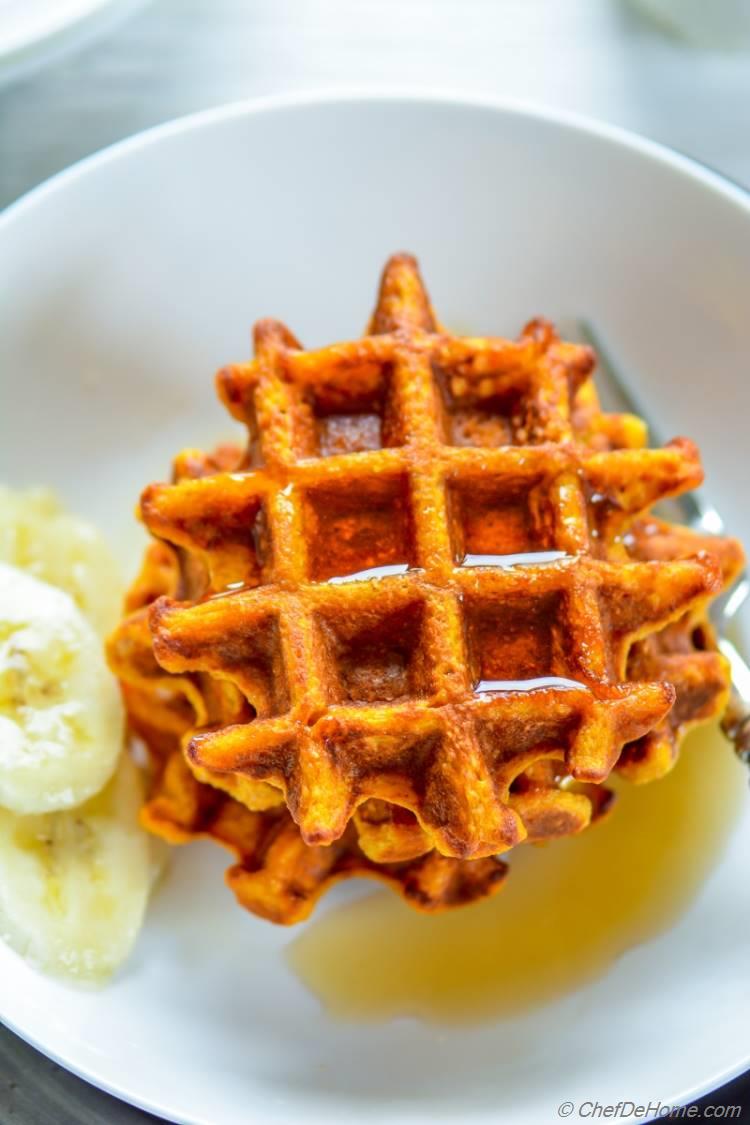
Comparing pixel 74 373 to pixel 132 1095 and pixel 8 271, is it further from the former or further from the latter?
pixel 132 1095

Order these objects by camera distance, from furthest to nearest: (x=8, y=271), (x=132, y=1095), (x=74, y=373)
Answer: (x=74, y=373), (x=8, y=271), (x=132, y=1095)

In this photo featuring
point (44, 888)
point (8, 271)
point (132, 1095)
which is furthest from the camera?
point (8, 271)

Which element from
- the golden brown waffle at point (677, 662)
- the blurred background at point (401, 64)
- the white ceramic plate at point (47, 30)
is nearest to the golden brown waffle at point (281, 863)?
the golden brown waffle at point (677, 662)

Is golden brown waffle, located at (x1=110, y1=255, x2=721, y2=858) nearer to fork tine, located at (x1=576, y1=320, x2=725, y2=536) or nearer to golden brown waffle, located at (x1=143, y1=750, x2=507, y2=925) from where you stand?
golden brown waffle, located at (x1=143, y1=750, x2=507, y2=925)

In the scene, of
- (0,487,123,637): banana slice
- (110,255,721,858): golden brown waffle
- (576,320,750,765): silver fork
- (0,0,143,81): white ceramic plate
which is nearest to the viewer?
(110,255,721,858): golden brown waffle

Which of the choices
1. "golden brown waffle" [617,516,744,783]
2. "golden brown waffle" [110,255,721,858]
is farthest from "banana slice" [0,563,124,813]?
"golden brown waffle" [617,516,744,783]

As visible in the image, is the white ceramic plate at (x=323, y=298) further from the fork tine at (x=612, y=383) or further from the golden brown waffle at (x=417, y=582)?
the golden brown waffle at (x=417, y=582)

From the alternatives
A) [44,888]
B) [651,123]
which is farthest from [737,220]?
[44,888]

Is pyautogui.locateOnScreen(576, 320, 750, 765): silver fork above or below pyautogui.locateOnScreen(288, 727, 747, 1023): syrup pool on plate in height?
above
